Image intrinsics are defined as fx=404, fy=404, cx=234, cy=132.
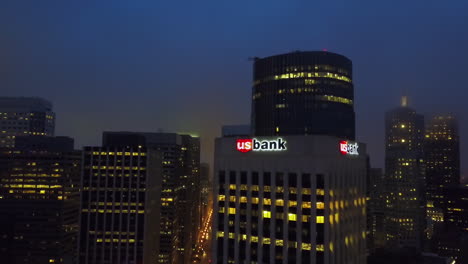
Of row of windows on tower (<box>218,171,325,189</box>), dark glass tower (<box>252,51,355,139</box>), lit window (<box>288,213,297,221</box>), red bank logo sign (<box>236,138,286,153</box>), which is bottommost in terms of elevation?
lit window (<box>288,213,297,221</box>)

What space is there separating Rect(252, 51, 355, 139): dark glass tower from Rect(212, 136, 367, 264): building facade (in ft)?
189

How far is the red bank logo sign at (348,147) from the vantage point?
12038 centimetres

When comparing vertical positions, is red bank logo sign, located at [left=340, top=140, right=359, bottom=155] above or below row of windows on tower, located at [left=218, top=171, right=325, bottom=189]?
above

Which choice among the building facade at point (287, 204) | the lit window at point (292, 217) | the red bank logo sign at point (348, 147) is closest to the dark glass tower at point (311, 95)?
the red bank logo sign at point (348, 147)

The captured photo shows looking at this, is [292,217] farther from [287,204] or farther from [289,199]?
[289,199]

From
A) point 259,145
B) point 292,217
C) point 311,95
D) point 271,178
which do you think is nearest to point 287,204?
point 292,217

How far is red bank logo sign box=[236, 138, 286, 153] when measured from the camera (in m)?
118

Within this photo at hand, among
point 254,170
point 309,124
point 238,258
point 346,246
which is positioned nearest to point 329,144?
point 254,170

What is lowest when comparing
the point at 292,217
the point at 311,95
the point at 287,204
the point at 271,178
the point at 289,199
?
the point at 292,217

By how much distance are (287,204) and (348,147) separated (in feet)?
90.9

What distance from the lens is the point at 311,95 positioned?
183875mm

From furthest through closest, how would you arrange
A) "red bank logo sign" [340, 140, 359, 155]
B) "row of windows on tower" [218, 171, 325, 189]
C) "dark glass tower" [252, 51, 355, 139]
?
"dark glass tower" [252, 51, 355, 139] → "red bank logo sign" [340, 140, 359, 155] → "row of windows on tower" [218, 171, 325, 189]

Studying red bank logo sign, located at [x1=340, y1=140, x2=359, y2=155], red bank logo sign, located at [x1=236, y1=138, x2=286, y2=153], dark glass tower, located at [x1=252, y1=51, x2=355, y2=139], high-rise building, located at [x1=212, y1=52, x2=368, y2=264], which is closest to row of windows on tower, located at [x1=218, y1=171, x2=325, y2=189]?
high-rise building, located at [x1=212, y1=52, x2=368, y2=264]

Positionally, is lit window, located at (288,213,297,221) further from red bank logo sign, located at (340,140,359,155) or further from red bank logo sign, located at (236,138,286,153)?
red bank logo sign, located at (340,140,359,155)
